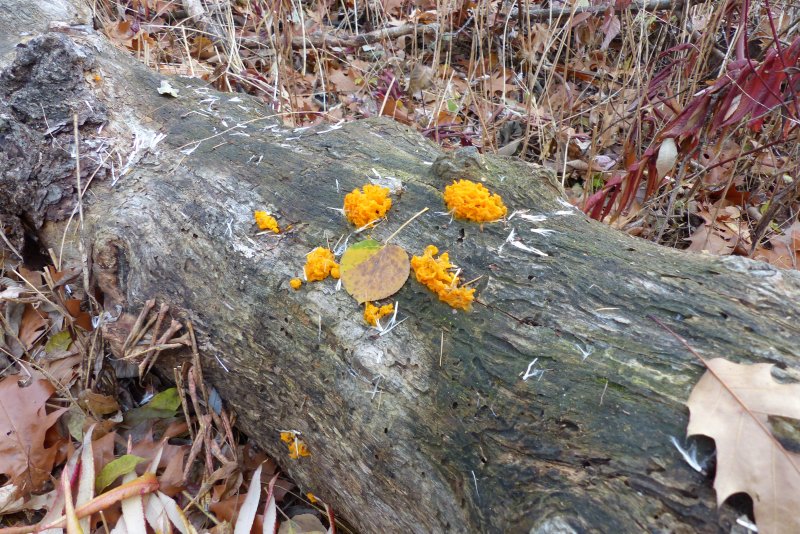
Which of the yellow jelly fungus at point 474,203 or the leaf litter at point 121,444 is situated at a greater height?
the yellow jelly fungus at point 474,203

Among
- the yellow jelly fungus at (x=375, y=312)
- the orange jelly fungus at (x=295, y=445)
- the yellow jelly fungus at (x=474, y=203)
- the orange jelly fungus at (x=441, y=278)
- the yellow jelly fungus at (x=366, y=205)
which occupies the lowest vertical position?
the orange jelly fungus at (x=295, y=445)

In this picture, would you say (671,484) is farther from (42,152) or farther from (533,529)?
(42,152)

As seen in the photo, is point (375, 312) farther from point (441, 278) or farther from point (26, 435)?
point (26, 435)

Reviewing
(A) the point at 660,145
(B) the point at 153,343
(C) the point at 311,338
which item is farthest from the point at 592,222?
(B) the point at 153,343

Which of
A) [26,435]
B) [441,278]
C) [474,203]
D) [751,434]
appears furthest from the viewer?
[26,435]

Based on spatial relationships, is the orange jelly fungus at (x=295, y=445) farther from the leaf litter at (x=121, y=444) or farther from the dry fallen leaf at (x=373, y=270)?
the dry fallen leaf at (x=373, y=270)

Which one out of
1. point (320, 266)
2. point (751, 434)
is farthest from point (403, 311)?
point (751, 434)

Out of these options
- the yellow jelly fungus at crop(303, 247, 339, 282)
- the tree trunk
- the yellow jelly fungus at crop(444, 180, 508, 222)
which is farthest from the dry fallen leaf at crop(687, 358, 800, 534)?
the yellow jelly fungus at crop(303, 247, 339, 282)

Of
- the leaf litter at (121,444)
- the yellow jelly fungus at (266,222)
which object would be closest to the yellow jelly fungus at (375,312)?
the yellow jelly fungus at (266,222)
